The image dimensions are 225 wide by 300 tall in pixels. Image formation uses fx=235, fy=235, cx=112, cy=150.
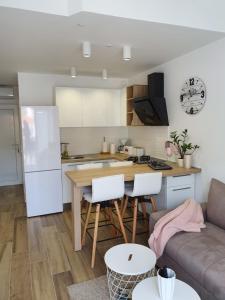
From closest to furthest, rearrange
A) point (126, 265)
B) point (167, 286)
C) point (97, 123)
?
1. point (167, 286)
2. point (126, 265)
3. point (97, 123)

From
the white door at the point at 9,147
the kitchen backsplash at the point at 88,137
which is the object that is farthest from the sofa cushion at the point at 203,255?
the white door at the point at 9,147

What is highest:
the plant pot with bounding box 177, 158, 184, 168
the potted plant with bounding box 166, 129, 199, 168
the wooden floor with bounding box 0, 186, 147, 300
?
the potted plant with bounding box 166, 129, 199, 168

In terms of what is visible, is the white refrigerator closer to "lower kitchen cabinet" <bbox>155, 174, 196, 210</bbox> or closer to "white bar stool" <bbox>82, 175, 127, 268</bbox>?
"white bar stool" <bbox>82, 175, 127, 268</bbox>

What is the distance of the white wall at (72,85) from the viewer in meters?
4.41

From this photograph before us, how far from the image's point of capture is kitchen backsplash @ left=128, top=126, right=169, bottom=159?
408 centimetres

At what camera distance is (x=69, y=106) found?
4.42 m

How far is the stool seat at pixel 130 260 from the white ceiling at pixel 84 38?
2046 millimetres

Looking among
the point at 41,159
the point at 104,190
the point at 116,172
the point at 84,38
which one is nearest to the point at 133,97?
the point at 116,172

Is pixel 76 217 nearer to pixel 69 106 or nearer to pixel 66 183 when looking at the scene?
pixel 66 183

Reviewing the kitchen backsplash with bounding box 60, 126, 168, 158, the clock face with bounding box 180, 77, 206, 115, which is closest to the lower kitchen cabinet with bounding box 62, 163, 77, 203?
the kitchen backsplash with bounding box 60, 126, 168, 158

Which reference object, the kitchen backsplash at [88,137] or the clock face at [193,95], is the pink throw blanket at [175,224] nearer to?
the clock face at [193,95]

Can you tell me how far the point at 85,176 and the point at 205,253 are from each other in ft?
5.03

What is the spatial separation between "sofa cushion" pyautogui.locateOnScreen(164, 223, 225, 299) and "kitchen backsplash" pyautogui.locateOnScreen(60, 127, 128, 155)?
309 centimetres

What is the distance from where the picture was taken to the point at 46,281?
2391 millimetres
